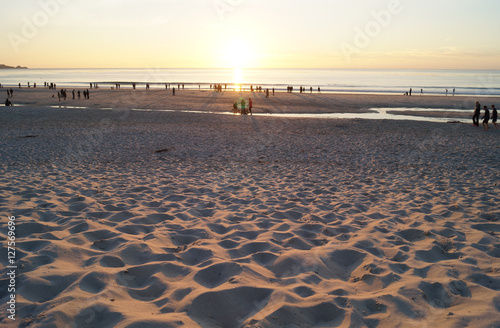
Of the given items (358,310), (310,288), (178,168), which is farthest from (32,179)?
(358,310)

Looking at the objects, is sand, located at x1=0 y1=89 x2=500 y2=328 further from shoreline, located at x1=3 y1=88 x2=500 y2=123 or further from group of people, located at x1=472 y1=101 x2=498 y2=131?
shoreline, located at x1=3 y1=88 x2=500 y2=123

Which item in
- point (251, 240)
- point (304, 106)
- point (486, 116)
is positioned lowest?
point (251, 240)

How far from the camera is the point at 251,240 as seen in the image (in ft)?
15.6

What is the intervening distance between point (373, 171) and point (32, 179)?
9.03m

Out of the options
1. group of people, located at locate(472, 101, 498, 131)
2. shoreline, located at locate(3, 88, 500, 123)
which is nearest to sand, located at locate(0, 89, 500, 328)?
group of people, located at locate(472, 101, 498, 131)

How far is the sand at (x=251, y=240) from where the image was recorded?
3125mm

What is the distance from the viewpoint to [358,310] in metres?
3.17

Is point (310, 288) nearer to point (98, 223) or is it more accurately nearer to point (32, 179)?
point (98, 223)

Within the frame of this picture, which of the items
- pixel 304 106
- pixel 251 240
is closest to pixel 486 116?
pixel 304 106

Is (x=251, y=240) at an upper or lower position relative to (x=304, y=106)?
lower

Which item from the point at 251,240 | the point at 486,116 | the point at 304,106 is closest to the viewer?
the point at 251,240

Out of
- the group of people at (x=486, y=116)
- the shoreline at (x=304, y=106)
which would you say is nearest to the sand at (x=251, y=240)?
the group of people at (x=486, y=116)

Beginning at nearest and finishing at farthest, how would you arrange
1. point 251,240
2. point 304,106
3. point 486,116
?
point 251,240 → point 486,116 → point 304,106

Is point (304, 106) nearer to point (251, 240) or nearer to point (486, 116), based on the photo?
point (486, 116)
